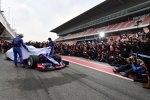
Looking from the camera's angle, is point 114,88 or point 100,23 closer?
point 114,88

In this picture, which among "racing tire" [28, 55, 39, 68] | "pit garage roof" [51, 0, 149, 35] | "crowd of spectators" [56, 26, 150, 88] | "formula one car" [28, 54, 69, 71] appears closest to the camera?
"crowd of spectators" [56, 26, 150, 88]

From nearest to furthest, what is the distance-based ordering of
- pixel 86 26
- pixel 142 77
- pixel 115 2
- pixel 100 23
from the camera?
pixel 142 77 → pixel 115 2 → pixel 100 23 → pixel 86 26

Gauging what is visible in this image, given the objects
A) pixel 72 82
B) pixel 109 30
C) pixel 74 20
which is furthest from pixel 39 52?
pixel 74 20

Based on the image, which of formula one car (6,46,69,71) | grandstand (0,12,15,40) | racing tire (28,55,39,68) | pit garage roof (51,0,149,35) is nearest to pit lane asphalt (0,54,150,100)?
formula one car (6,46,69,71)

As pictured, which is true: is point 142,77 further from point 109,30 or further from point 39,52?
point 109,30

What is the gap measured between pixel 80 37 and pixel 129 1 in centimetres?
1912

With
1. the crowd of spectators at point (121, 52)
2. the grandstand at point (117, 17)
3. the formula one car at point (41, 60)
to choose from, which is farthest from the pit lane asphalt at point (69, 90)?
the grandstand at point (117, 17)

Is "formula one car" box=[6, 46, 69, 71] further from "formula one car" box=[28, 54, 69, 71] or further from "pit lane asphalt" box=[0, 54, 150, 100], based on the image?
"pit lane asphalt" box=[0, 54, 150, 100]

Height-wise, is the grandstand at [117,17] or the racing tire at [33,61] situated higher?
the grandstand at [117,17]

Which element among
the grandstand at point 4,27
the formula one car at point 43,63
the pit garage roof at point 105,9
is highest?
the pit garage roof at point 105,9

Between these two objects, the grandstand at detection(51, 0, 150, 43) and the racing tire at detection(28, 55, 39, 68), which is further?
the grandstand at detection(51, 0, 150, 43)

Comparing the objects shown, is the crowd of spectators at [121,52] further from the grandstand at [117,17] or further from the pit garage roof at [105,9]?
the pit garage roof at [105,9]

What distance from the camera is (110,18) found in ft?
115

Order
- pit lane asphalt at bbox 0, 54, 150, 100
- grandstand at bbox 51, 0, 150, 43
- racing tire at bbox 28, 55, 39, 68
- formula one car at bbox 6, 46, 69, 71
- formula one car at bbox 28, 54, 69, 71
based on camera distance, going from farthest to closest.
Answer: grandstand at bbox 51, 0, 150, 43
racing tire at bbox 28, 55, 39, 68
formula one car at bbox 6, 46, 69, 71
formula one car at bbox 28, 54, 69, 71
pit lane asphalt at bbox 0, 54, 150, 100
